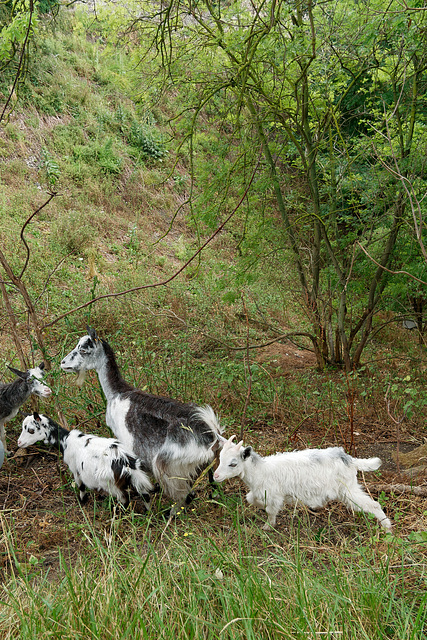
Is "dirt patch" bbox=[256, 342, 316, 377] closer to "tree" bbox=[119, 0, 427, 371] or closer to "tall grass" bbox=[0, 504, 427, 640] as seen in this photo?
"tree" bbox=[119, 0, 427, 371]

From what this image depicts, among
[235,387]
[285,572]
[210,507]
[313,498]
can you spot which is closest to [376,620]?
[285,572]

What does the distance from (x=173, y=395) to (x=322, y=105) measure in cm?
495

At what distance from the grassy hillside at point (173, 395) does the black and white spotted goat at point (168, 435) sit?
32 cm

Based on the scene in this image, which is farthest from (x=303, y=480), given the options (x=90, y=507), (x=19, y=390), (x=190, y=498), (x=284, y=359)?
(x=284, y=359)

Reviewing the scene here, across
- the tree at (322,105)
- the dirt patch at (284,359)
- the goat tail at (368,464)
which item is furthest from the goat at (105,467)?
Result: the dirt patch at (284,359)

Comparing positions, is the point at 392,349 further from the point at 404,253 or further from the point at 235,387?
the point at 235,387

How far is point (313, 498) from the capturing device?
13.3 feet

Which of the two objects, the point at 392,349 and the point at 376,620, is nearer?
the point at 376,620

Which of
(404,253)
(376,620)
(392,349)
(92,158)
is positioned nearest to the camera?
(376,620)

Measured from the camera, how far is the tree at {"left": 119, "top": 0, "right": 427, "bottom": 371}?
20.6 feet

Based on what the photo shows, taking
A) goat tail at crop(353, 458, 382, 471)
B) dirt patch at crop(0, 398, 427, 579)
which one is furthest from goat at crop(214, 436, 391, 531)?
dirt patch at crop(0, 398, 427, 579)

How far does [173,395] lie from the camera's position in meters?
6.40

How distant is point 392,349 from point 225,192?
5.45 m

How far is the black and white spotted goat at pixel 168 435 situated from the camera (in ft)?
13.6
